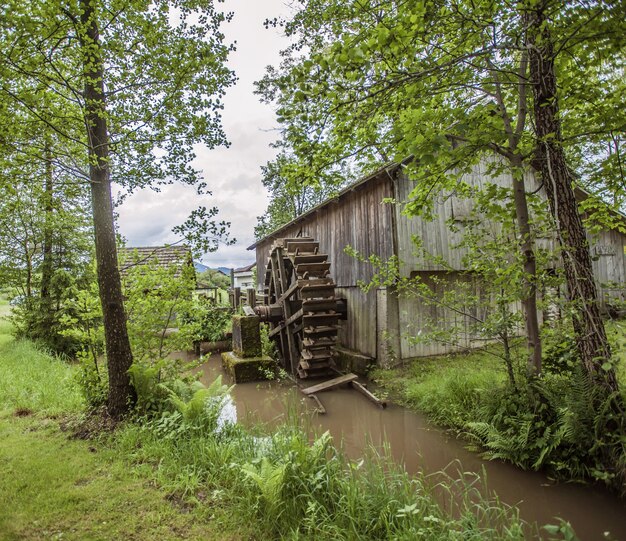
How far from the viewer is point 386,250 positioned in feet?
24.7

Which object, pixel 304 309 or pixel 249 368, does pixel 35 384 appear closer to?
pixel 249 368

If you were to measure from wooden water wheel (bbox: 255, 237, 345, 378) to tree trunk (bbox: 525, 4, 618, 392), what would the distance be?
16.5 feet

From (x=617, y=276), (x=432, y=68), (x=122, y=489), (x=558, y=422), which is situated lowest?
(x=122, y=489)

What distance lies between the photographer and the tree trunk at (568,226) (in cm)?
328

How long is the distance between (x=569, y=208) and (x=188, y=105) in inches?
168

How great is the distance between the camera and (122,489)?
2.94m

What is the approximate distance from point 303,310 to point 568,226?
18.0 ft

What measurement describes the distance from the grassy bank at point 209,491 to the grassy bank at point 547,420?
78cm

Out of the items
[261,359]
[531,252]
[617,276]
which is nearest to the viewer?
[531,252]

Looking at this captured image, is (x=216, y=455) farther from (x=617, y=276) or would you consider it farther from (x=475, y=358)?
(x=617, y=276)

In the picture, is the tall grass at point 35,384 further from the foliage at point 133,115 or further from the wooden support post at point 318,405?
the wooden support post at point 318,405

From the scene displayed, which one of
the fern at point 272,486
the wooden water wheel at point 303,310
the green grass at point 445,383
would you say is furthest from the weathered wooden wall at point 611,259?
the fern at point 272,486

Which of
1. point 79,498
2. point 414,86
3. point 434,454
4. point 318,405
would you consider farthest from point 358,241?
point 79,498

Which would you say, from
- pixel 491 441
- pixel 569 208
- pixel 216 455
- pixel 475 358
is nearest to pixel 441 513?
pixel 491 441
